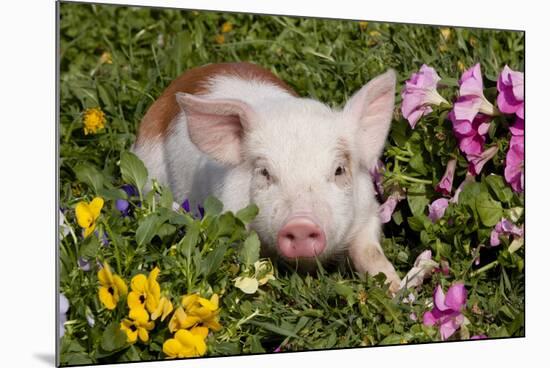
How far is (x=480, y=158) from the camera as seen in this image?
3600mm

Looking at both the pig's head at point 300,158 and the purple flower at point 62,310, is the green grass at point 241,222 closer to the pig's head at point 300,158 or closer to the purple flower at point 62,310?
the purple flower at point 62,310

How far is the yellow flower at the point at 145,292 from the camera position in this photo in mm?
2980

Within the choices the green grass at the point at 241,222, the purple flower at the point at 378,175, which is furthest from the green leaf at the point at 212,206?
the purple flower at the point at 378,175

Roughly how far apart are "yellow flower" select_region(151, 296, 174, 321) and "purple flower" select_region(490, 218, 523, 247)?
1120mm

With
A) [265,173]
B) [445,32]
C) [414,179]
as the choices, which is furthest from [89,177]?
[445,32]

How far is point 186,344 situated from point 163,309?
0.46ft

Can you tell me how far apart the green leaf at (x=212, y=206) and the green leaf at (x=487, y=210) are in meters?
0.85

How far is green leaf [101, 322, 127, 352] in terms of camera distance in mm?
2990

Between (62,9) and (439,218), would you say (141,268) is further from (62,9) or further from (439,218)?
(62,9)

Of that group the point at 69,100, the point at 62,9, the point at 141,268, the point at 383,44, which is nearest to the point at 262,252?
the point at 141,268

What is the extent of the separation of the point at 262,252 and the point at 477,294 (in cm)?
72

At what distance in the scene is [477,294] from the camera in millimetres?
3551

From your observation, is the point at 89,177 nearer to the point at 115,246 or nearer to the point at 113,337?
the point at 115,246

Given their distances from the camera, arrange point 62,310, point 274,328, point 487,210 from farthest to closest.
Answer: point 487,210 → point 274,328 → point 62,310
